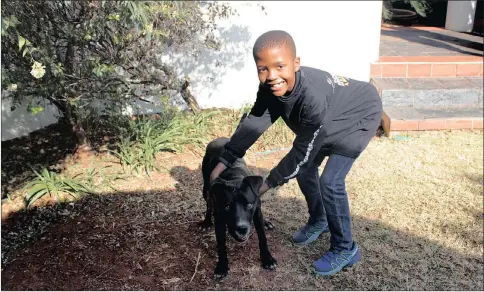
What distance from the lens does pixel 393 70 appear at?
23.4 feet

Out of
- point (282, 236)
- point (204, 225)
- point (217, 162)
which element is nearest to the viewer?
point (217, 162)

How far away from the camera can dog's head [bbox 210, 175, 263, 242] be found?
3.07 m

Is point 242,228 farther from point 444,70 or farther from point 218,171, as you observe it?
point 444,70

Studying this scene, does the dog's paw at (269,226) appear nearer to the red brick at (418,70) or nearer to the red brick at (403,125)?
the red brick at (403,125)

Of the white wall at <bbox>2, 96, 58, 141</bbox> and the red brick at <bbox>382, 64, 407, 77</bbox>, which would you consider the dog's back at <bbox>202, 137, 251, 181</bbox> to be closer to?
the white wall at <bbox>2, 96, 58, 141</bbox>

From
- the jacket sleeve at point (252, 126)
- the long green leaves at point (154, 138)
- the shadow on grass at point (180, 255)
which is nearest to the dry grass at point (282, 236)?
the shadow on grass at point (180, 255)

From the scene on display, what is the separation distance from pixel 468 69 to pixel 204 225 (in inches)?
205

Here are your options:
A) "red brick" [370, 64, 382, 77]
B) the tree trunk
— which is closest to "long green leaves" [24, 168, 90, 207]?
→ the tree trunk

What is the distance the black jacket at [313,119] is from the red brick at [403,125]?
9.83ft

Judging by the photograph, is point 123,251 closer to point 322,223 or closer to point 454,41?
point 322,223

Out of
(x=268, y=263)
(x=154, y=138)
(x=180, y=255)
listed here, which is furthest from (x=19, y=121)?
(x=268, y=263)

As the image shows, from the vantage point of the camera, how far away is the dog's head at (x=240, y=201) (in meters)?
3.07

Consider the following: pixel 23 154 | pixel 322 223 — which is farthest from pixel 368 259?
pixel 23 154

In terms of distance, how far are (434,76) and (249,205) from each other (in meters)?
5.29
